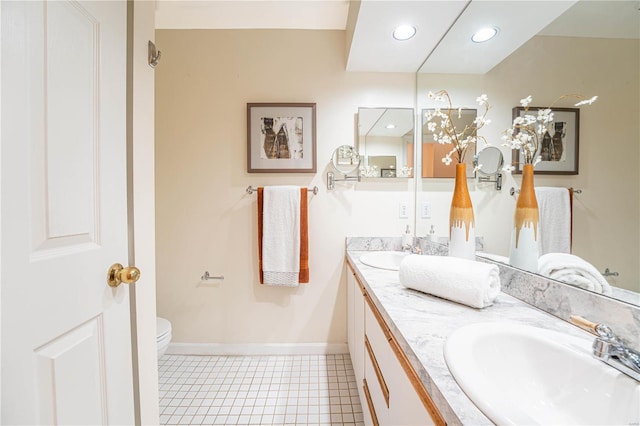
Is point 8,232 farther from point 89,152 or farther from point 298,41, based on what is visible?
point 298,41

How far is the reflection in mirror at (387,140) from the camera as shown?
5.78ft

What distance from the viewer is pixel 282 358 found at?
1768 mm

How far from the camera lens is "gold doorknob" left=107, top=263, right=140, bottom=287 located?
0.68 meters

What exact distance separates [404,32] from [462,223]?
1.14m

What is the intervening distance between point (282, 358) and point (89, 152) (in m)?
1.71

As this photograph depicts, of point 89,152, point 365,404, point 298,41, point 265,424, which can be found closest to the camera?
point 89,152

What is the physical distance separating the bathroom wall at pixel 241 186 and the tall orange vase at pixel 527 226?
3.10ft

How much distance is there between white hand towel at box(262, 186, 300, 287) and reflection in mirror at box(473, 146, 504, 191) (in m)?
1.07

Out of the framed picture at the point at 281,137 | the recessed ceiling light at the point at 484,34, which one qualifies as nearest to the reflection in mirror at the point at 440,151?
the recessed ceiling light at the point at 484,34

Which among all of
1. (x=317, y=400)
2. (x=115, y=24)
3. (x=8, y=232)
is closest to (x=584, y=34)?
(x=115, y=24)

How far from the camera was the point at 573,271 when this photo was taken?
0.72 m

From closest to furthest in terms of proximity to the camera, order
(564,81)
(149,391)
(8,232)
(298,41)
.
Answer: (8,232), (564,81), (149,391), (298,41)

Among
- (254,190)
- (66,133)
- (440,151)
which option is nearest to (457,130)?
(440,151)

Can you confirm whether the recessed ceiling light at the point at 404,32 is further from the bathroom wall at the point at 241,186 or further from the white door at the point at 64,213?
the white door at the point at 64,213
